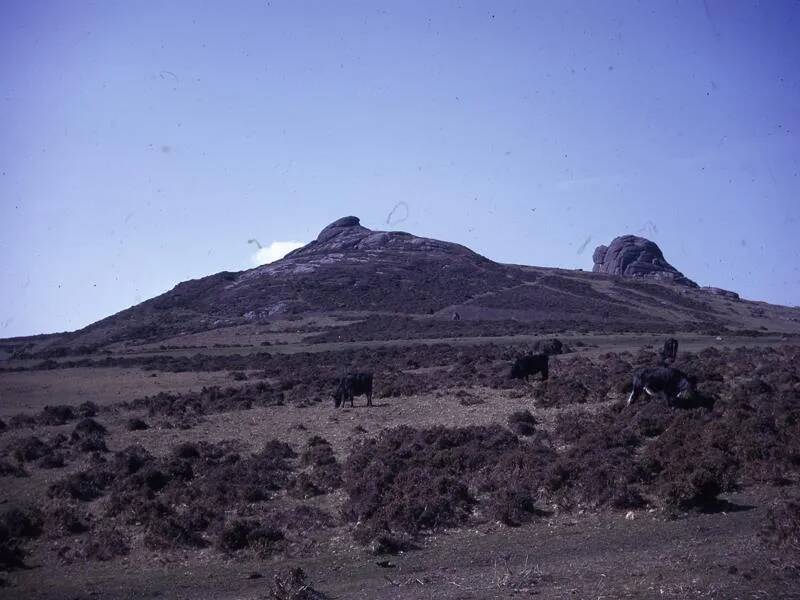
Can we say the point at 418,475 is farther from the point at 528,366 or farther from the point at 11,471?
the point at 528,366

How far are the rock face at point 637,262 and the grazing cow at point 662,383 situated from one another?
130950mm

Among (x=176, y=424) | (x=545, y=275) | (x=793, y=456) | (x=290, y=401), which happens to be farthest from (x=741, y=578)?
(x=545, y=275)

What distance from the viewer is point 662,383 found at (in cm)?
2198

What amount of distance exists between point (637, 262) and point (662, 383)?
465 feet

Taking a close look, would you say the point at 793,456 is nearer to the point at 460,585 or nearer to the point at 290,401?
the point at 460,585

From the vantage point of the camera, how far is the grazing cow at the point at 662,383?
2155 cm

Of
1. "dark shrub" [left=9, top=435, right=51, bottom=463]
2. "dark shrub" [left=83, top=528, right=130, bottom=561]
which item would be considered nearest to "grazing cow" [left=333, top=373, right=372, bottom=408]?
"dark shrub" [left=9, top=435, right=51, bottom=463]

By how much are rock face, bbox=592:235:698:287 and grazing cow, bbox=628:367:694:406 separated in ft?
430

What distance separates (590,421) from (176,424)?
1496cm

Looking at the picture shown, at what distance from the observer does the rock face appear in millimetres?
152375

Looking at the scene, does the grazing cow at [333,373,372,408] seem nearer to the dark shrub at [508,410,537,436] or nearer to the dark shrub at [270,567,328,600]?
the dark shrub at [508,410,537,436]

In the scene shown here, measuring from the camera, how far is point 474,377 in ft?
123

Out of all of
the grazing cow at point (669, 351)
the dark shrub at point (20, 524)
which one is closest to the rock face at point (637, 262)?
the grazing cow at point (669, 351)

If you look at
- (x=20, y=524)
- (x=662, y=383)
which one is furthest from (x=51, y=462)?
(x=662, y=383)
